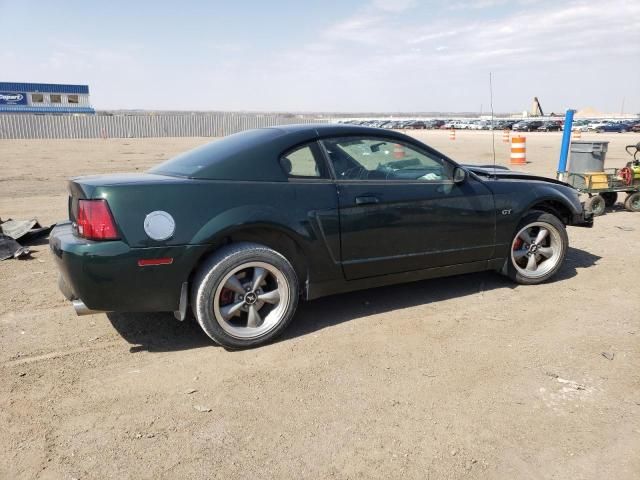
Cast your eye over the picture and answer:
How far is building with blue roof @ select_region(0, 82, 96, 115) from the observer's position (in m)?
64.1

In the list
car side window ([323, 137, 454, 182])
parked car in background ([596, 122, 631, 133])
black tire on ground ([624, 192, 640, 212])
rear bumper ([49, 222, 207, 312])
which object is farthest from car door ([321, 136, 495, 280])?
parked car in background ([596, 122, 631, 133])

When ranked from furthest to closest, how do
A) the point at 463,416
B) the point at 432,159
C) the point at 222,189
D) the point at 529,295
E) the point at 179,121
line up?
1. the point at 179,121
2. the point at 529,295
3. the point at 432,159
4. the point at 222,189
5. the point at 463,416

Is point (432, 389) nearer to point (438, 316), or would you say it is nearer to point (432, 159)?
point (438, 316)

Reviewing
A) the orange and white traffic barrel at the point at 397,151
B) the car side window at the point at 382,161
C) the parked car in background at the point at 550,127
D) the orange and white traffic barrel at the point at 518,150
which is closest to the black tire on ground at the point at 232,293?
the car side window at the point at 382,161

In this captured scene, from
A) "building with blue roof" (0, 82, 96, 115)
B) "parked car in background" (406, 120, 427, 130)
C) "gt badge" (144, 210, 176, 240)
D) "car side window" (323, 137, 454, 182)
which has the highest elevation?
"building with blue roof" (0, 82, 96, 115)

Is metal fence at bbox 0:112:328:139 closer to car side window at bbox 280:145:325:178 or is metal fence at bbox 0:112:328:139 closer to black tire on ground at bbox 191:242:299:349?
car side window at bbox 280:145:325:178

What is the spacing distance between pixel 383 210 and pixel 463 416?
5.63 ft

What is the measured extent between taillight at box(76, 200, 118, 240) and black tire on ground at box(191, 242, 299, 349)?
627 mm

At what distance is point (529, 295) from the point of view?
4.83 metres

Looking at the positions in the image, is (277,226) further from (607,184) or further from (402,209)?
(607,184)

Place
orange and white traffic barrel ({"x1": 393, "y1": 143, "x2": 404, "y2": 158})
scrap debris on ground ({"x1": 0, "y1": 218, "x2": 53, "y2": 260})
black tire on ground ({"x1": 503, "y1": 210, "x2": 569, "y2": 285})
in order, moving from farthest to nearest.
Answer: scrap debris on ground ({"x1": 0, "y1": 218, "x2": 53, "y2": 260})
black tire on ground ({"x1": 503, "y1": 210, "x2": 569, "y2": 285})
orange and white traffic barrel ({"x1": 393, "y1": 143, "x2": 404, "y2": 158})

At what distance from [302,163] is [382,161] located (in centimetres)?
72

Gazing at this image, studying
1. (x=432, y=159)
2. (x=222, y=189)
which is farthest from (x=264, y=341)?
(x=432, y=159)

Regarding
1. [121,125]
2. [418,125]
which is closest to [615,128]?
[418,125]
